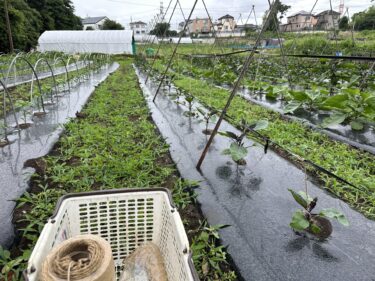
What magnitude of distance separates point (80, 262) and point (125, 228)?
51cm

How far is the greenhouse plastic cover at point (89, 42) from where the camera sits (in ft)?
84.0

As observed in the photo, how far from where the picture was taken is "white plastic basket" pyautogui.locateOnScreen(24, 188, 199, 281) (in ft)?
3.94

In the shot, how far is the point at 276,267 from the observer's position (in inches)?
58.1

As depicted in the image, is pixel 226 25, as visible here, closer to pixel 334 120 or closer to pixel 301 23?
pixel 301 23

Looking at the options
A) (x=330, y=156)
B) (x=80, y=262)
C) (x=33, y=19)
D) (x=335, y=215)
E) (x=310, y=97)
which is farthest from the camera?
(x=33, y=19)

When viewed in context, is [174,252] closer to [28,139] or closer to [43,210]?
[43,210]

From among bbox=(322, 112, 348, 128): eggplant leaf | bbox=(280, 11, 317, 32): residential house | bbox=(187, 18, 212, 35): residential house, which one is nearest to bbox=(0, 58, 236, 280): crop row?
bbox=(322, 112, 348, 128): eggplant leaf

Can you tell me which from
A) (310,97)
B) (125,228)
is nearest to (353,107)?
(310,97)

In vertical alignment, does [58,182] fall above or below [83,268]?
below

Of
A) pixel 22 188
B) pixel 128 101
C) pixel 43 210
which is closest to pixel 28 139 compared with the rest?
pixel 22 188

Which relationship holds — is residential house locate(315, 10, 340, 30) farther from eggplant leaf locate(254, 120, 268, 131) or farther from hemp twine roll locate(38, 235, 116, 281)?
hemp twine roll locate(38, 235, 116, 281)

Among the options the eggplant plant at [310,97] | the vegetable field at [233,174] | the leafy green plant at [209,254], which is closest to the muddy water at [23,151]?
the vegetable field at [233,174]

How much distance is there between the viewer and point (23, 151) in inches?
118

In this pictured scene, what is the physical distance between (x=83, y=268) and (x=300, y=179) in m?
1.93
